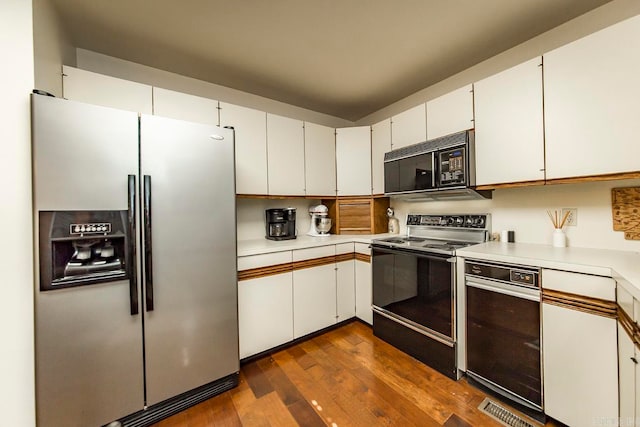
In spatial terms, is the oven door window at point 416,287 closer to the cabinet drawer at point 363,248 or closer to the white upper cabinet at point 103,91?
the cabinet drawer at point 363,248

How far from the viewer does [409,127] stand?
8.02 ft

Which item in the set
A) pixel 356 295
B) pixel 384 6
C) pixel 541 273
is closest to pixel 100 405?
pixel 356 295

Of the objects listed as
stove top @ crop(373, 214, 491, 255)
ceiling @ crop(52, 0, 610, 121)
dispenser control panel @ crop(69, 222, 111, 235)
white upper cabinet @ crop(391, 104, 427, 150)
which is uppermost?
ceiling @ crop(52, 0, 610, 121)

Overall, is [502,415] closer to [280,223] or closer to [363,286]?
[363,286]

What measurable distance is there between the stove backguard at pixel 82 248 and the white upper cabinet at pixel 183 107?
102cm

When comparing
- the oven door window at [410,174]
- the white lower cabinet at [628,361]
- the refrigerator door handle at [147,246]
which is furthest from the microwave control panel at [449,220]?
the refrigerator door handle at [147,246]

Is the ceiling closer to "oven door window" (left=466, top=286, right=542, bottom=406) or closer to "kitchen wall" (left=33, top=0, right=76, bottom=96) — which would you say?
"kitchen wall" (left=33, top=0, right=76, bottom=96)

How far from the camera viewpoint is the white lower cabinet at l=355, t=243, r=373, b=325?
249 centimetres

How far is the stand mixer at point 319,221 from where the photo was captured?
288cm

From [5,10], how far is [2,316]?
1504 mm

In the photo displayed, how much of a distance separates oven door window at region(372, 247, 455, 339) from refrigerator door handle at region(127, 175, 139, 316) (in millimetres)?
1860

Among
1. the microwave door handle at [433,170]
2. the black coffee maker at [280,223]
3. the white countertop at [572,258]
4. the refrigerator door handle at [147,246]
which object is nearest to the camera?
the white countertop at [572,258]

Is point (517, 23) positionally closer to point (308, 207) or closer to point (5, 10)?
point (308, 207)

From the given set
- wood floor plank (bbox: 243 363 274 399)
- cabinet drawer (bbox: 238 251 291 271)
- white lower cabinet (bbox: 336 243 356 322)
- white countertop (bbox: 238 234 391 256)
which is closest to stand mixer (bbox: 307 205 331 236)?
white countertop (bbox: 238 234 391 256)
